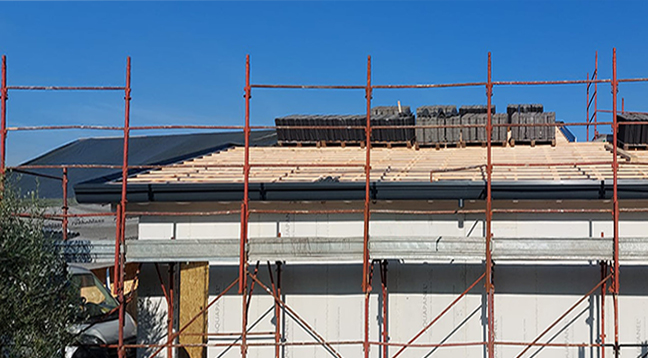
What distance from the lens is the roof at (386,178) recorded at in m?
10.2

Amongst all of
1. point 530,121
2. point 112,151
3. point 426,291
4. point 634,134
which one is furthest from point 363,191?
point 112,151

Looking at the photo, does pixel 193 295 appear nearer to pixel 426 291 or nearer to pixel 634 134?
pixel 426 291

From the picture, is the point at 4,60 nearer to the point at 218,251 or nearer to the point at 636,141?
the point at 218,251

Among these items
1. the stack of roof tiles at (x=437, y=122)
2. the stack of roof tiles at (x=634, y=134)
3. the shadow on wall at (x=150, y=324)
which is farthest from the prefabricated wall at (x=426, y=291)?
the stack of roof tiles at (x=634, y=134)

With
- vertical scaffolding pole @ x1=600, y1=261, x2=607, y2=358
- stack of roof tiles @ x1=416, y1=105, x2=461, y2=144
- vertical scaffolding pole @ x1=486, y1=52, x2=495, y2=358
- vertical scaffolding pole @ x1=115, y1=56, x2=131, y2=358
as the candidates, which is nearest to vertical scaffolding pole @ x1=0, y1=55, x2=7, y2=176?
vertical scaffolding pole @ x1=115, y1=56, x2=131, y2=358

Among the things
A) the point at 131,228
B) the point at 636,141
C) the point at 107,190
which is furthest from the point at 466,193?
the point at 131,228

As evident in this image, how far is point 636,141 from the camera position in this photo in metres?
14.8

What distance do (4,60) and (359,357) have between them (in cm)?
712

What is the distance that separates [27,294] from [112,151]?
783 inches

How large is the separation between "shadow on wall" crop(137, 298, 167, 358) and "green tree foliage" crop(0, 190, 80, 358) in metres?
1.95

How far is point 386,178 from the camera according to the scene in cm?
1119

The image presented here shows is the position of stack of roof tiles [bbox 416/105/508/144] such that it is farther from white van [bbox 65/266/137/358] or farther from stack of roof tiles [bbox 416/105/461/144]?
white van [bbox 65/266/137/358]

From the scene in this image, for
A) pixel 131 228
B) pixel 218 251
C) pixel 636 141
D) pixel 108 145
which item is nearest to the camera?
pixel 218 251

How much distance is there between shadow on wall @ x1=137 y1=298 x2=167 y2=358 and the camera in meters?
11.4
